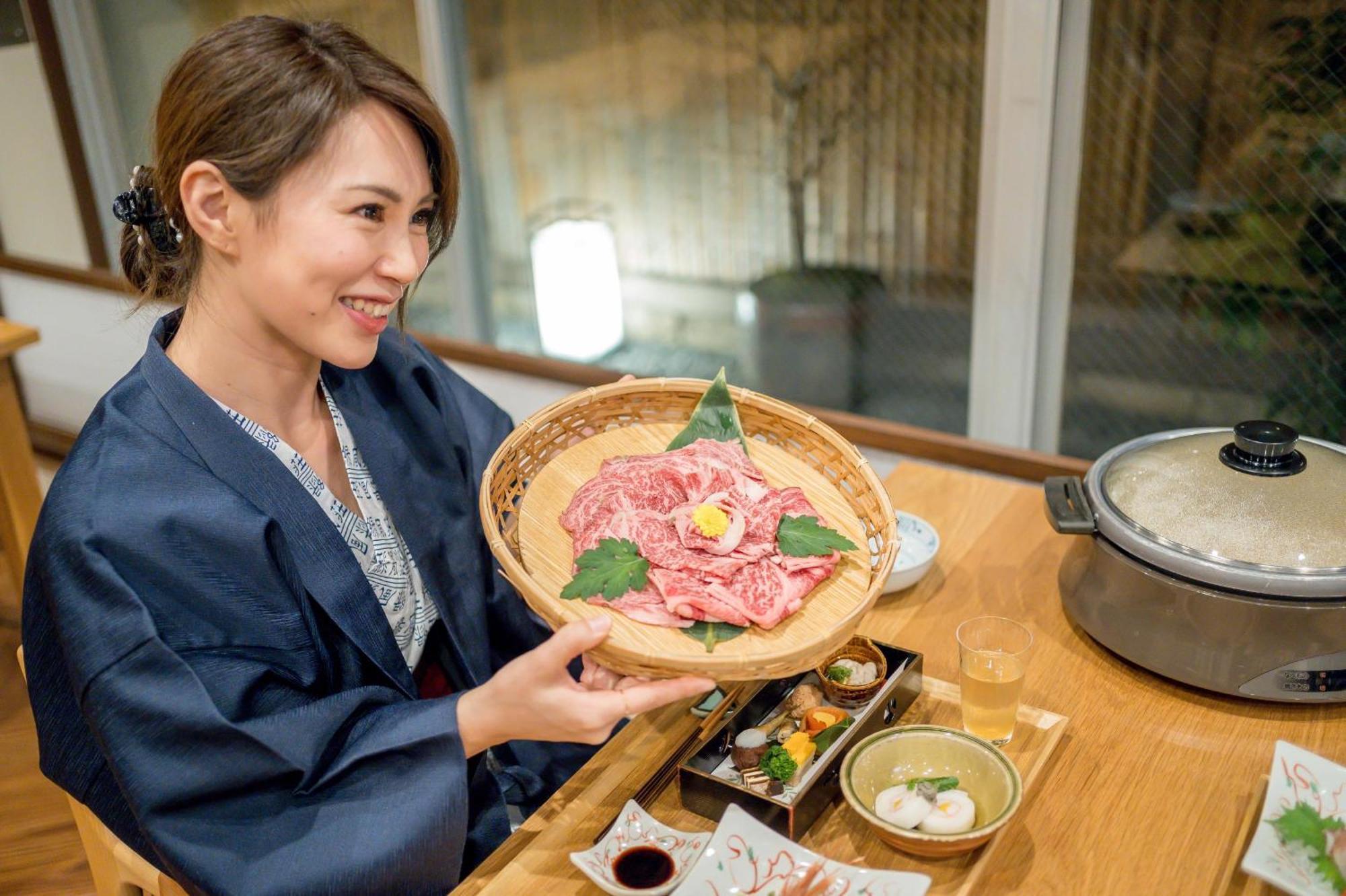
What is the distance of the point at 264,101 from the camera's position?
1.37 meters

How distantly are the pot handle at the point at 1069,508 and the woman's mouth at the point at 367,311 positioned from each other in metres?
0.94

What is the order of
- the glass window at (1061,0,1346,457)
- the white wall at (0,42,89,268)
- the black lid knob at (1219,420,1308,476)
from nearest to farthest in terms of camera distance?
the black lid knob at (1219,420,1308,476) → the glass window at (1061,0,1346,457) → the white wall at (0,42,89,268)

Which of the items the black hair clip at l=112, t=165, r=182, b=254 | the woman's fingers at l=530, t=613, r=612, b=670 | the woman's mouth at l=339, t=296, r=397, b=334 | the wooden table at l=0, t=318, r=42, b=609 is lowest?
the wooden table at l=0, t=318, r=42, b=609

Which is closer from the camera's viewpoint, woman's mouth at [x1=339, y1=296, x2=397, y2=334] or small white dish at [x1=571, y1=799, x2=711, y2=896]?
small white dish at [x1=571, y1=799, x2=711, y2=896]

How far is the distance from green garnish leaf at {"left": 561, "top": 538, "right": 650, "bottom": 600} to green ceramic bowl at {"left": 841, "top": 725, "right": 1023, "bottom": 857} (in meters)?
0.33

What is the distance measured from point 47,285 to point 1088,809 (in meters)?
4.29

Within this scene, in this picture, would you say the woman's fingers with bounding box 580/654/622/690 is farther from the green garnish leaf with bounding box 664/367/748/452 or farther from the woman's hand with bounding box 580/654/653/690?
the green garnish leaf with bounding box 664/367/748/452

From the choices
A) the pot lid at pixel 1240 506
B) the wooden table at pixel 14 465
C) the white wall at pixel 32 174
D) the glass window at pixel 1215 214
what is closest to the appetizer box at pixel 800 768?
the pot lid at pixel 1240 506

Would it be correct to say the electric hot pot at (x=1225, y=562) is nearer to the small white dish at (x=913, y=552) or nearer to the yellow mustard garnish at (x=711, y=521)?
the small white dish at (x=913, y=552)

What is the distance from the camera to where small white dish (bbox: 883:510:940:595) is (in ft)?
5.92

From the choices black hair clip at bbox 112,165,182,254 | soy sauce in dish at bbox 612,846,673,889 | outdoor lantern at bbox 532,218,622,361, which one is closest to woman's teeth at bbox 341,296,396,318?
Result: black hair clip at bbox 112,165,182,254

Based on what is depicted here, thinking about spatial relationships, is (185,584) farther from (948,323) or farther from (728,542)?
(948,323)

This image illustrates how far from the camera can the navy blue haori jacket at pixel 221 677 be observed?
1.29 m

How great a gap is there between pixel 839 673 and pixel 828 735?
12 centimetres
